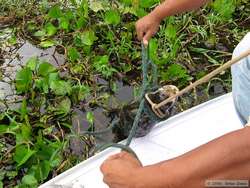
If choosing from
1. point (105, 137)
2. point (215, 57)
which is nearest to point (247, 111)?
point (105, 137)

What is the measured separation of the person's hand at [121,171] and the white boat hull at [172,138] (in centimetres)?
42

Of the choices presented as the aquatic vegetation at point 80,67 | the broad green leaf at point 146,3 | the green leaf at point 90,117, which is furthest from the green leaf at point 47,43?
the green leaf at point 90,117

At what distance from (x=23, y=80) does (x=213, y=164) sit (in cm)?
148

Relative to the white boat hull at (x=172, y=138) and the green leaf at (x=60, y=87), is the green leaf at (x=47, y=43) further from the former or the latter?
the white boat hull at (x=172, y=138)

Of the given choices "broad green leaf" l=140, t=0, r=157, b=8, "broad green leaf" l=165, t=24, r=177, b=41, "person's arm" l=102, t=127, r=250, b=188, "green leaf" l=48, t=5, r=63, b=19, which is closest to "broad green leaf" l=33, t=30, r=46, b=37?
"green leaf" l=48, t=5, r=63, b=19

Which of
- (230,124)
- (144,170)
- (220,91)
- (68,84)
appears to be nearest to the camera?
(144,170)

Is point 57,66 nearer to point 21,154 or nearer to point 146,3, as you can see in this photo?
point 146,3

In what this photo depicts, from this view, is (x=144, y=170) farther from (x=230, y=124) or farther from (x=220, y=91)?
(x=220, y=91)

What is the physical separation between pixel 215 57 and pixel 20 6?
4.18ft

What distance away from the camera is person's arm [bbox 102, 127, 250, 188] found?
748 mm

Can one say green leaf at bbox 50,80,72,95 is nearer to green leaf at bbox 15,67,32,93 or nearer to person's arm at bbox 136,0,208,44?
green leaf at bbox 15,67,32,93

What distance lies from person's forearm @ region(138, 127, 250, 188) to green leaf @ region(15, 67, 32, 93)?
134 cm

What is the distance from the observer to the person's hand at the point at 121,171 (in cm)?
95

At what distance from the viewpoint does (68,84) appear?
216 cm
